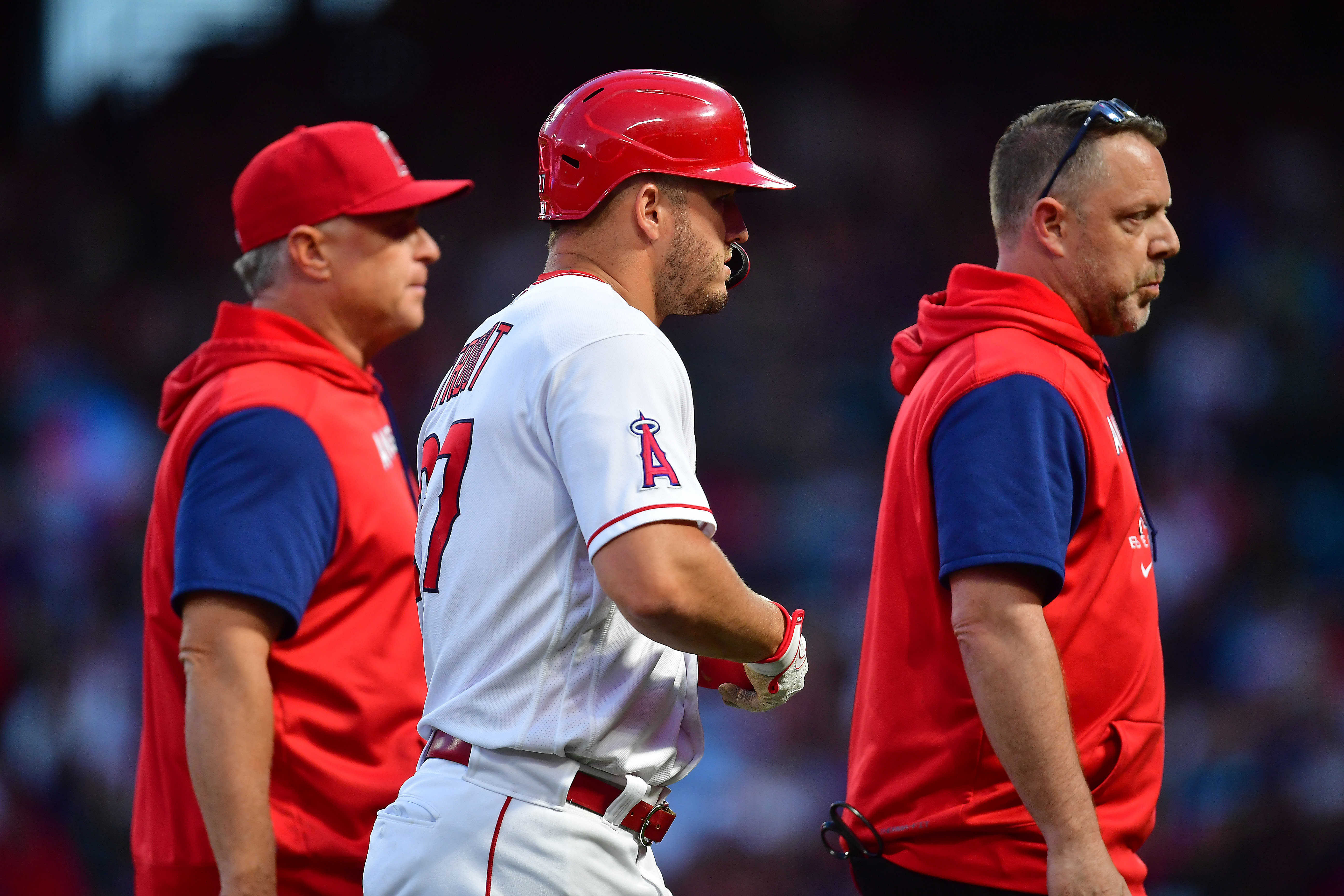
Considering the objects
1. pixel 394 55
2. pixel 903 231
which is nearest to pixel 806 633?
pixel 903 231

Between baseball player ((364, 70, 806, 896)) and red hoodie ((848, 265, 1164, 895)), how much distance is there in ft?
1.33

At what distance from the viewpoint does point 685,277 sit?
226cm

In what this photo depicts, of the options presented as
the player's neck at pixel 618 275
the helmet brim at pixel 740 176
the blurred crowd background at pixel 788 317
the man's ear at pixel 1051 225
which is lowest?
the blurred crowd background at pixel 788 317

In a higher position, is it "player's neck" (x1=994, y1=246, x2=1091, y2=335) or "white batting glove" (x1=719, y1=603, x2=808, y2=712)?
"player's neck" (x1=994, y1=246, x2=1091, y2=335)

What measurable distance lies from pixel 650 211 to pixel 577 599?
0.69 m

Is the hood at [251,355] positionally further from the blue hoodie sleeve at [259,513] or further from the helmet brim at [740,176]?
the helmet brim at [740,176]

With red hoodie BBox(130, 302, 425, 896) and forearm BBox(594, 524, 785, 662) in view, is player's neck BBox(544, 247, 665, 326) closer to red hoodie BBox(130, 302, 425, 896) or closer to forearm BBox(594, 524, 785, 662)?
forearm BBox(594, 524, 785, 662)

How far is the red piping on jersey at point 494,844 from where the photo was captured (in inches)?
76.1

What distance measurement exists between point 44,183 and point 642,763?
32.3ft

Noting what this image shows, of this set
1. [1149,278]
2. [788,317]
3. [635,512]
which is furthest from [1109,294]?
[788,317]

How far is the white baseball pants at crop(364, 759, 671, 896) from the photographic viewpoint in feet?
6.37

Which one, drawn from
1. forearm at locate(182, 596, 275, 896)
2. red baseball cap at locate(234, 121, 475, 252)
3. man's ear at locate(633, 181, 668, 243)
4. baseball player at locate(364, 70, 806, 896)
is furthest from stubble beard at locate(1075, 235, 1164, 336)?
forearm at locate(182, 596, 275, 896)

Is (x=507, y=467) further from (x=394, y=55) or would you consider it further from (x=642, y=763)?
(x=394, y=55)

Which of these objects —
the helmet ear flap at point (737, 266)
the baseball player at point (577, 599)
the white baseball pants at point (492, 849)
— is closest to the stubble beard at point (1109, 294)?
the helmet ear flap at point (737, 266)
